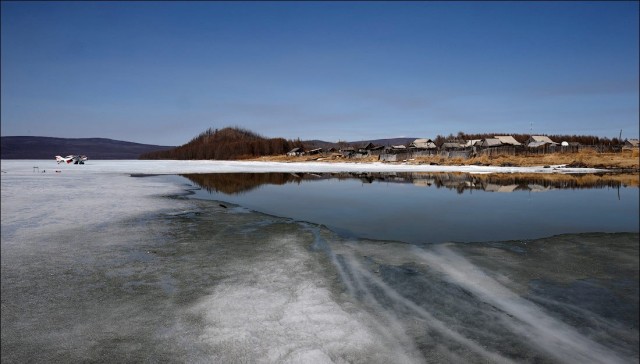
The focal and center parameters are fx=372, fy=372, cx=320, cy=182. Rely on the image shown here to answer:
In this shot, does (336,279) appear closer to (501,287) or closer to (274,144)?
(501,287)

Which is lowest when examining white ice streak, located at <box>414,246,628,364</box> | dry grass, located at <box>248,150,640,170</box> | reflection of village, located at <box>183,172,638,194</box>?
A: white ice streak, located at <box>414,246,628,364</box>

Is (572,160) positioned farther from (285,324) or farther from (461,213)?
(285,324)

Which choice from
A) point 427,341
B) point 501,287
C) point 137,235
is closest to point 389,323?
point 427,341

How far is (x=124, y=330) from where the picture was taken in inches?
152

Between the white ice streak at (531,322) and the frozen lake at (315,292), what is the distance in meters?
0.02

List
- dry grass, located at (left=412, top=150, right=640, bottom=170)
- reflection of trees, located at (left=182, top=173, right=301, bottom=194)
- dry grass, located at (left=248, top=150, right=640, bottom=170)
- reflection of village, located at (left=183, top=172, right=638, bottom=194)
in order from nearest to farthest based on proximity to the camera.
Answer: reflection of village, located at (left=183, top=172, right=638, bottom=194), reflection of trees, located at (left=182, top=173, right=301, bottom=194), dry grass, located at (left=248, top=150, right=640, bottom=170), dry grass, located at (left=412, top=150, right=640, bottom=170)

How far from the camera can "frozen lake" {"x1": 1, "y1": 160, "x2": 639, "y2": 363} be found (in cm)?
356

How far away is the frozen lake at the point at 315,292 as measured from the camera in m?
3.56

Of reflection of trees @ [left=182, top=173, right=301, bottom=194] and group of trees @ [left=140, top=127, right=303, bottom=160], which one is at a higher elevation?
group of trees @ [left=140, top=127, right=303, bottom=160]

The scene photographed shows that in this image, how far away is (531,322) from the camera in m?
4.08

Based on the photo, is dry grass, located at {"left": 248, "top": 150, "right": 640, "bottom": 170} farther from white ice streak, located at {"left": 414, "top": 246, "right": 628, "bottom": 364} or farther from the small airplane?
the small airplane

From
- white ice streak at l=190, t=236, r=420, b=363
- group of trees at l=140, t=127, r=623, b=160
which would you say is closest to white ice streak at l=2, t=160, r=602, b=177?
white ice streak at l=190, t=236, r=420, b=363

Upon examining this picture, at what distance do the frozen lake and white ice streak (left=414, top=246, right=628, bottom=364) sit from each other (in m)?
0.02

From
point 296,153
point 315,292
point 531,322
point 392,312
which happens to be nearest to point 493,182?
point 531,322
